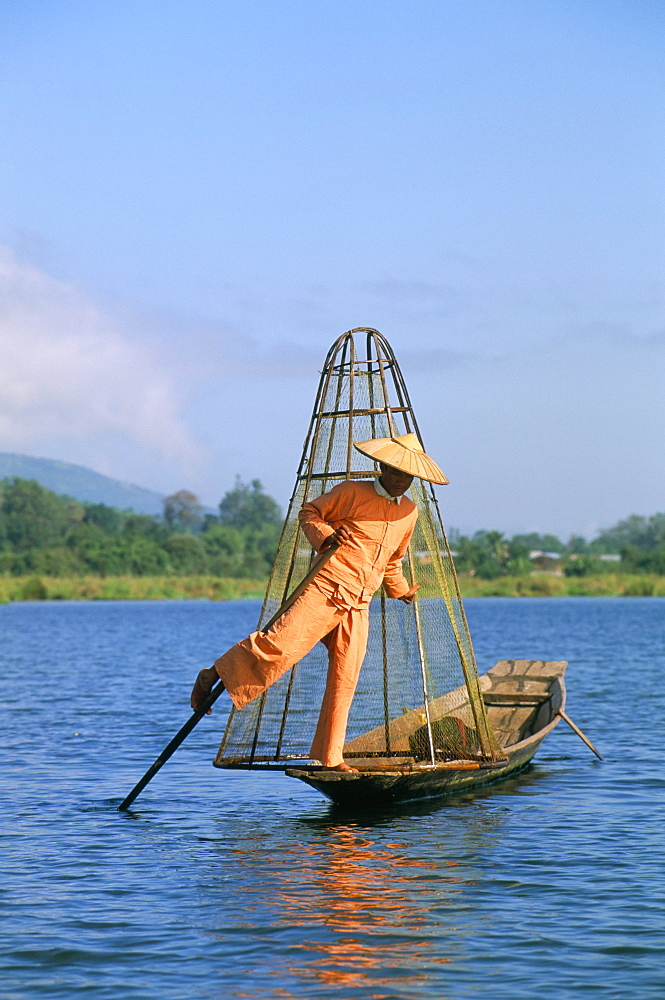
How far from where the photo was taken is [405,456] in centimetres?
769

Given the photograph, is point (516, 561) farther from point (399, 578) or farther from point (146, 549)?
point (399, 578)

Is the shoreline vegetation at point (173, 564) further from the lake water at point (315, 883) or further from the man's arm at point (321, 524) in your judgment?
the man's arm at point (321, 524)

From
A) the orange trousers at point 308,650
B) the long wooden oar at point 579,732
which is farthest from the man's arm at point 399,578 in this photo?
the long wooden oar at point 579,732

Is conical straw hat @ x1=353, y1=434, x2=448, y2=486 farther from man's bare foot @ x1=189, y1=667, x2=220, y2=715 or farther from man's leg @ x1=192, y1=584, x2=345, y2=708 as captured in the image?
man's bare foot @ x1=189, y1=667, x2=220, y2=715

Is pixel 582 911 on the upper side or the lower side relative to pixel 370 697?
lower

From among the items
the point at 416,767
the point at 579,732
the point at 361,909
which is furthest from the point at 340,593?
the point at 579,732

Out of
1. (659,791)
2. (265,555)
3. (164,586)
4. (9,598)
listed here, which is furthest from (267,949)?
(265,555)

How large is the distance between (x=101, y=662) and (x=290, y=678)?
1664cm

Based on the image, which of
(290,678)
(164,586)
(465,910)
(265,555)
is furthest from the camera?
(265,555)

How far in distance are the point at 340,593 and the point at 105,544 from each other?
218 ft

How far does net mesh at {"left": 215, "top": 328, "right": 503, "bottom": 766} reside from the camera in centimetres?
870

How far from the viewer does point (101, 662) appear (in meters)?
24.7

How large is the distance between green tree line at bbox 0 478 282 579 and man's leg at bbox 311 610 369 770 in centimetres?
6350

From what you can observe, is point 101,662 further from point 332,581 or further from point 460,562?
point 460,562
